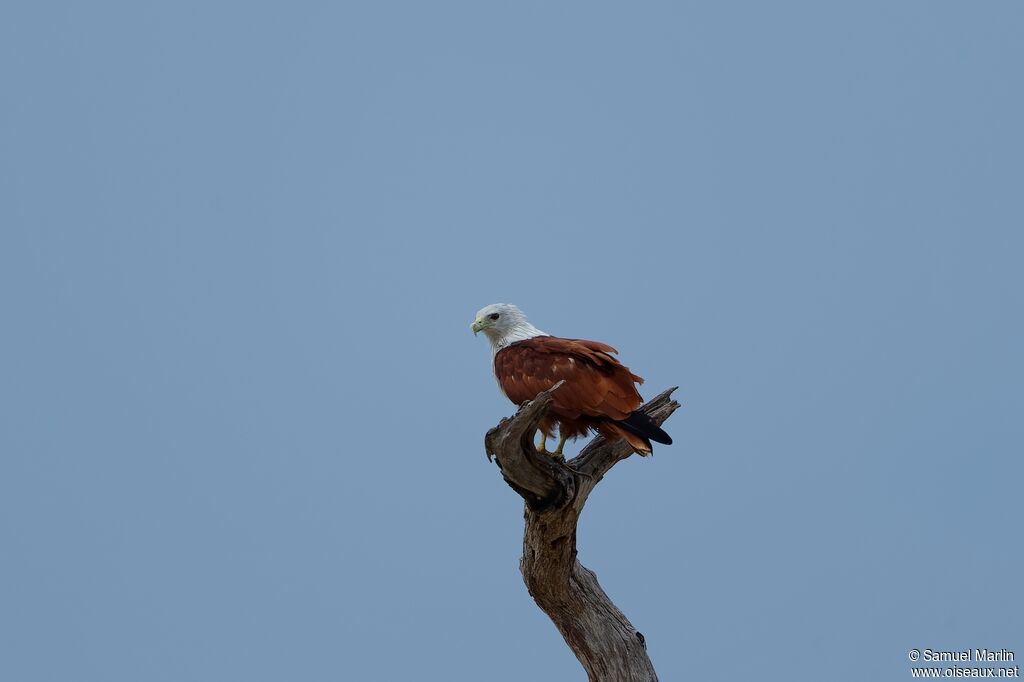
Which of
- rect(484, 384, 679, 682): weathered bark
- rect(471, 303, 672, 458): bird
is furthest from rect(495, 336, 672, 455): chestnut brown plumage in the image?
rect(484, 384, 679, 682): weathered bark

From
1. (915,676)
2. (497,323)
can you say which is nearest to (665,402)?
(497,323)

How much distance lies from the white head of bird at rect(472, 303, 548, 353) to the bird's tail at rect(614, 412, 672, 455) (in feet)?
4.45

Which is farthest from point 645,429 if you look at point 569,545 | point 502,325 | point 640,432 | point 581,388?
point 502,325

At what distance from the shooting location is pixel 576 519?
798 centimetres

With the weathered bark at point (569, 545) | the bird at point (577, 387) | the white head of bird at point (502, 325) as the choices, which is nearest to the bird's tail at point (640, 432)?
the bird at point (577, 387)

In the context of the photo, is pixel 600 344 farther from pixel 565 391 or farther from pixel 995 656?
pixel 995 656

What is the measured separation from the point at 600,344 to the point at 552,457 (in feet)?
3.24

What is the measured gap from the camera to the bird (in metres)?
7.56

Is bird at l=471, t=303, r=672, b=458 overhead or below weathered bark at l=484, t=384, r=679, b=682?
overhead

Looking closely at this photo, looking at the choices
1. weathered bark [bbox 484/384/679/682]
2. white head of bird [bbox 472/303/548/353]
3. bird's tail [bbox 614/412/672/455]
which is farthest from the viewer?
white head of bird [bbox 472/303/548/353]

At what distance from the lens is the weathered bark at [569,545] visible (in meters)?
7.25

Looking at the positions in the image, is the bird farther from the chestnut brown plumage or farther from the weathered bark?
the weathered bark

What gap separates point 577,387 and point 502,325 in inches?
52.1

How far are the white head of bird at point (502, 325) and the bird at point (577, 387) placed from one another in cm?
22
